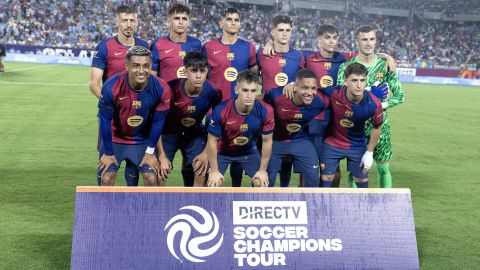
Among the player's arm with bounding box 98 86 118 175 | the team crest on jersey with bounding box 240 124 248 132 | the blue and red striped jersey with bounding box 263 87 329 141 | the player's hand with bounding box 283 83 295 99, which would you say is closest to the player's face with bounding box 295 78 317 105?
the player's hand with bounding box 283 83 295 99

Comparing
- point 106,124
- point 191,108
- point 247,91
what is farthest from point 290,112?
point 106,124

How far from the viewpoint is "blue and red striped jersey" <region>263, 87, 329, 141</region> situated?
20.6 ft

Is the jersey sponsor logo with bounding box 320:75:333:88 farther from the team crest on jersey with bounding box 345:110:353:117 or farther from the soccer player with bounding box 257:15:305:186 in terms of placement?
the team crest on jersey with bounding box 345:110:353:117

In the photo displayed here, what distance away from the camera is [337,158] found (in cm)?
650

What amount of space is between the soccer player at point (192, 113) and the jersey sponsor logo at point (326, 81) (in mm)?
1451

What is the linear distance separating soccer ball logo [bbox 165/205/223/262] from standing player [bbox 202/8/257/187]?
2.31 metres

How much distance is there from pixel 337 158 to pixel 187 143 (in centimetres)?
178

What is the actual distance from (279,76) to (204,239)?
3.03 metres

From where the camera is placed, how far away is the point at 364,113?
6188mm

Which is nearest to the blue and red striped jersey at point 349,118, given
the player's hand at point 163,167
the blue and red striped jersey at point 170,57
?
the blue and red striped jersey at point 170,57

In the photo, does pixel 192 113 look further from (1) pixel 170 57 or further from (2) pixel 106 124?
(2) pixel 106 124

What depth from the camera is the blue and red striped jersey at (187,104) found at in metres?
6.00

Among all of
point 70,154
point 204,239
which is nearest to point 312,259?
point 204,239

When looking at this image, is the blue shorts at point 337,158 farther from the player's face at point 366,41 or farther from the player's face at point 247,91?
the player's face at point 247,91
